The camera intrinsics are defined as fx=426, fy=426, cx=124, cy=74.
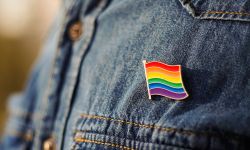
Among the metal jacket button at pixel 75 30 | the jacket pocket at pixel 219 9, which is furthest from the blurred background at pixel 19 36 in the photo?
the jacket pocket at pixel 219 9

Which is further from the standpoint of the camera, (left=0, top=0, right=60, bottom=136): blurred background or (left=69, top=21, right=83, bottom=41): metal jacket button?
(left=0, top=0, right=60, bottom=136): blurred background

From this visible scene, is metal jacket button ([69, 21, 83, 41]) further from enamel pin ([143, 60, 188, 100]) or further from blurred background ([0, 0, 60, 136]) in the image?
blurred background ([0, 0, 60, 136])

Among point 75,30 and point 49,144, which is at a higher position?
point 75,30

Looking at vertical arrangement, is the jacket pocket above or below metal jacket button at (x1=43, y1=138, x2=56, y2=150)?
above

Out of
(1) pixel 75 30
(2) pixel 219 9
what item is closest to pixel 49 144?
(1) pixel 75 30

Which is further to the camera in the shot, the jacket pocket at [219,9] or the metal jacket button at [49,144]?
the metal jacket button at [49,144]

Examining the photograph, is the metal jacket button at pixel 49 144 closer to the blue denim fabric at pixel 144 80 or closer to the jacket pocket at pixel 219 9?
the blue denim fabric at pixel 144 80

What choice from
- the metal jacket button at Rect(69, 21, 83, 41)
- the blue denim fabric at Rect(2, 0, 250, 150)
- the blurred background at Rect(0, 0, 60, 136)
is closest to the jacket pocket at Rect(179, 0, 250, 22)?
the blue denim fabric at Rect(2, 0, 250, 150)

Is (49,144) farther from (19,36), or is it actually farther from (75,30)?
(19,36)
